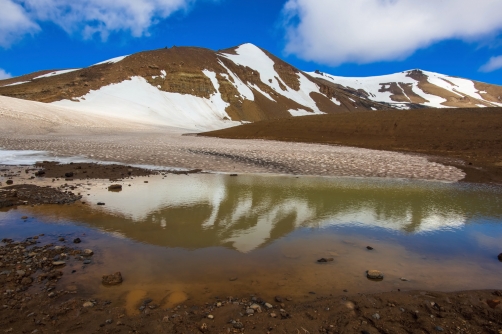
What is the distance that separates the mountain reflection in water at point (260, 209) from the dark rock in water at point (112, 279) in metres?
1.78

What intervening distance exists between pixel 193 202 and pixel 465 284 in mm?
7957

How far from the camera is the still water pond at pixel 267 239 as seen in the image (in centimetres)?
552

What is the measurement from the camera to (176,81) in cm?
8325

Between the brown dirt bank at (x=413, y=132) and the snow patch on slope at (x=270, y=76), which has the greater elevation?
the snow patch on slope at (x=270, y=76)

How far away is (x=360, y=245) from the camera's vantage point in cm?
762

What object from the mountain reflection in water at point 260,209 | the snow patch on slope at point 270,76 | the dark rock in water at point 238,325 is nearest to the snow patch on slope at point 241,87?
the snow patch on slope at point 270,76

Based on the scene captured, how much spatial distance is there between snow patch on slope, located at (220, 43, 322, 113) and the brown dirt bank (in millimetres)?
65769

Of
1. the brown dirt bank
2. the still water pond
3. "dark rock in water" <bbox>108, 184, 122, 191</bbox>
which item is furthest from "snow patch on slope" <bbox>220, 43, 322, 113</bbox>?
the still water pond

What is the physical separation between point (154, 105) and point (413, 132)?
56108 millimetres

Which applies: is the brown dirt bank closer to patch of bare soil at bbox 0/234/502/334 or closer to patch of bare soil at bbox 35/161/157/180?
patch of bare soil at bbox 0/234/502/334

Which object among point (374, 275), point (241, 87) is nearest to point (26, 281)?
point (374, 275)

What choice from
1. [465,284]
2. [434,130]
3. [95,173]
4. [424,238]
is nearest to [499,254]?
[424,238]

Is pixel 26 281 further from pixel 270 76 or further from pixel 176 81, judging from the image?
pixel 270 76

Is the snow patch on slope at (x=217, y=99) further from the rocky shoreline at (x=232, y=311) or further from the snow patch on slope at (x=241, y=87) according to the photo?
the rocky shoreline at (x=232, y=311)
